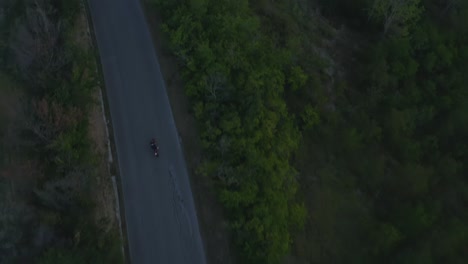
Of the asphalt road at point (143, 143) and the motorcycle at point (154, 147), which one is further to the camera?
the motorcycle at point (154, 147)

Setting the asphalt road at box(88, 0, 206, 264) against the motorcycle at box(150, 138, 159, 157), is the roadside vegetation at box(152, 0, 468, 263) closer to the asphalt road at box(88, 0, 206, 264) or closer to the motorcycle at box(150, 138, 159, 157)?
the asphalt road at box(88, 0, 206, 264)

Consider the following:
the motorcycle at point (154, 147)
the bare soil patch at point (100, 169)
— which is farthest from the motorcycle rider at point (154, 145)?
the bare soil patch at point (100, 169)

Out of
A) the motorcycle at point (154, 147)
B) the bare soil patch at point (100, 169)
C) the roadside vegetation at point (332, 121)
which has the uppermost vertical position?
the roadside vegetation at point (332, 121)

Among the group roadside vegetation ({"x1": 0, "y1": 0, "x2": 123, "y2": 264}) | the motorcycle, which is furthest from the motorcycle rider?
roadside vegetation ({"x1": 0, "y1": 0, "x2": 123, "y2": 264})

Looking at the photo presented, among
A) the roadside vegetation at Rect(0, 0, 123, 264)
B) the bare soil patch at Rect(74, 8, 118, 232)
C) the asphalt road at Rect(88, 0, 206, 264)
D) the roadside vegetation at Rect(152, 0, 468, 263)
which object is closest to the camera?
the roadside vegetation at Rect(0, 0, 123, 264)

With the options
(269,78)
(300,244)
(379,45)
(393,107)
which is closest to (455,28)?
(379,45)

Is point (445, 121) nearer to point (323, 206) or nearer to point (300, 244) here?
point (323, 206)

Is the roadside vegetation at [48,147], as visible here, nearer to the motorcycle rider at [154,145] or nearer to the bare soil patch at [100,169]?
the bare soil patch at [100,169]
